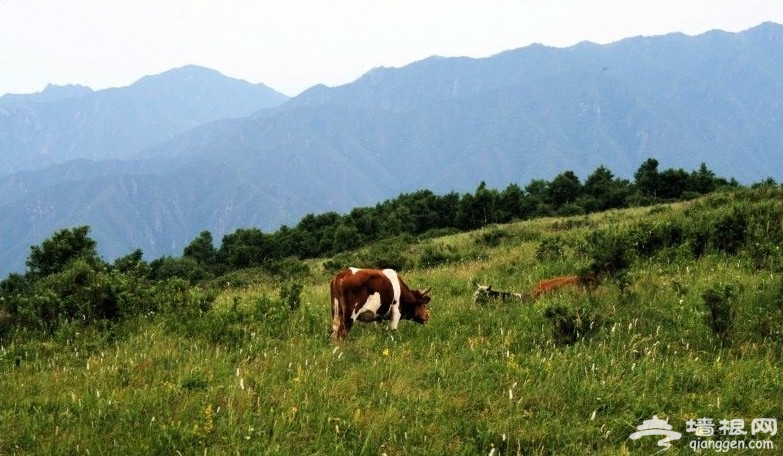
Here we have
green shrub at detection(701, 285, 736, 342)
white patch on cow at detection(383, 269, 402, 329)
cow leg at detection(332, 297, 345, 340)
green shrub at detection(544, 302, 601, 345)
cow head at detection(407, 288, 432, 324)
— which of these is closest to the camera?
green shrub at detection(701, 285, 736, 342)

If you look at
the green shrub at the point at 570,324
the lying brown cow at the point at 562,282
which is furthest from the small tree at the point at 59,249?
the green shrub at the point at 570,324

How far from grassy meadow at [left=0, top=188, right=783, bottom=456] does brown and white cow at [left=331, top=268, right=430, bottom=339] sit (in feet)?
1.08

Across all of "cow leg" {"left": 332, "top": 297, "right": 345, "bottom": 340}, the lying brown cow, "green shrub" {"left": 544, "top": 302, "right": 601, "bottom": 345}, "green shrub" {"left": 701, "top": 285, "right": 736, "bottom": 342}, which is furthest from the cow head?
"green shrub" {"left": 701, "top": 285, "right": 736, "bottom": 342}

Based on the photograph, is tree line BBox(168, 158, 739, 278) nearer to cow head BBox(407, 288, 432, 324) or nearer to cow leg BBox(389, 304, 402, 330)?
cow head BBox(407, 288, 432, 324)

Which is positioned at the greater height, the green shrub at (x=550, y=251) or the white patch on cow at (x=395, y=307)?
the white patch on cow at (x=395, y=307)

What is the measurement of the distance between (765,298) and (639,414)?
18.6ft

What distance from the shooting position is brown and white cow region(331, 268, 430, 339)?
893cm

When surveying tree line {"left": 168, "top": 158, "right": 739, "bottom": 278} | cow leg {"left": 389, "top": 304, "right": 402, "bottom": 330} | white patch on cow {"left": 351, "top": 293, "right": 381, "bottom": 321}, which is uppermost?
white patch on cow {"left": 351, "top": 293, "right": 381, "bottom": 321}

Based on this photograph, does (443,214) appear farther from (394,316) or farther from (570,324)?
(570,324)

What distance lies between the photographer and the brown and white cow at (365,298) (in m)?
8.93

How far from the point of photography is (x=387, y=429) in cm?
529

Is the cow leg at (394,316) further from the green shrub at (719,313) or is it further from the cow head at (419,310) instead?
the green shrub at (719,313)

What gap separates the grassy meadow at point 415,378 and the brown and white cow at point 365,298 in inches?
12.9

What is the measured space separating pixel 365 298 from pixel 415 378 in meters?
2.57
